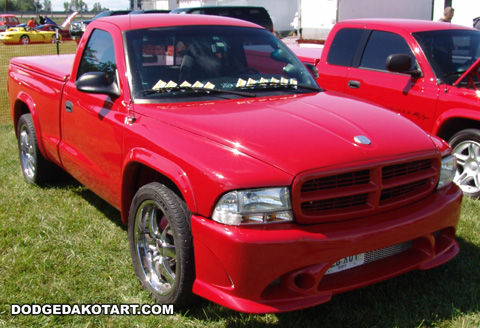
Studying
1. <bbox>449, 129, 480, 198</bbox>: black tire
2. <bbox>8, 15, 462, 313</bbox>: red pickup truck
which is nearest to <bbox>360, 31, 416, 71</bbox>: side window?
<bbox>449, 129, 480, 198</bbox>: black tire

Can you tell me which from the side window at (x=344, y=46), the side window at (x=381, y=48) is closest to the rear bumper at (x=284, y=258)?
the side window at (x=381, y=48)

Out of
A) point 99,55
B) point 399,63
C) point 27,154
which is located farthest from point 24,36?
point 399,63

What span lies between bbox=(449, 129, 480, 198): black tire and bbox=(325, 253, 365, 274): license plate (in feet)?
8.93

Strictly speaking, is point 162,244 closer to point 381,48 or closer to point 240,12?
point 381,48

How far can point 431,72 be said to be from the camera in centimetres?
566

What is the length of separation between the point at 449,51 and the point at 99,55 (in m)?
3.74

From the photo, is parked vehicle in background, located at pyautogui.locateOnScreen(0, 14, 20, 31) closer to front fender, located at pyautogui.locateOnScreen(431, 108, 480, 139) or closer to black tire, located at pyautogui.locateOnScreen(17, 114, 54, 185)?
black tire, located at pyautogui.locateOnScreen(17, 114, 54, 185)

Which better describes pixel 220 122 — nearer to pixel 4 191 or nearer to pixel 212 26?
pixel 212 26

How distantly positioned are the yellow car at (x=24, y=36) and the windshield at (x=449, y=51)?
29111mm

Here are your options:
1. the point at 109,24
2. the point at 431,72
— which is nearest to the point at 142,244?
the point at 109,24

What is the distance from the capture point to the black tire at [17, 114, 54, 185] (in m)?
5.55

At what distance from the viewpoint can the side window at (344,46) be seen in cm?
659

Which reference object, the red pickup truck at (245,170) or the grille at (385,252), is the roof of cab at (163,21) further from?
the grille at (385,252)

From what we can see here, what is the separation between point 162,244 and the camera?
336cm
